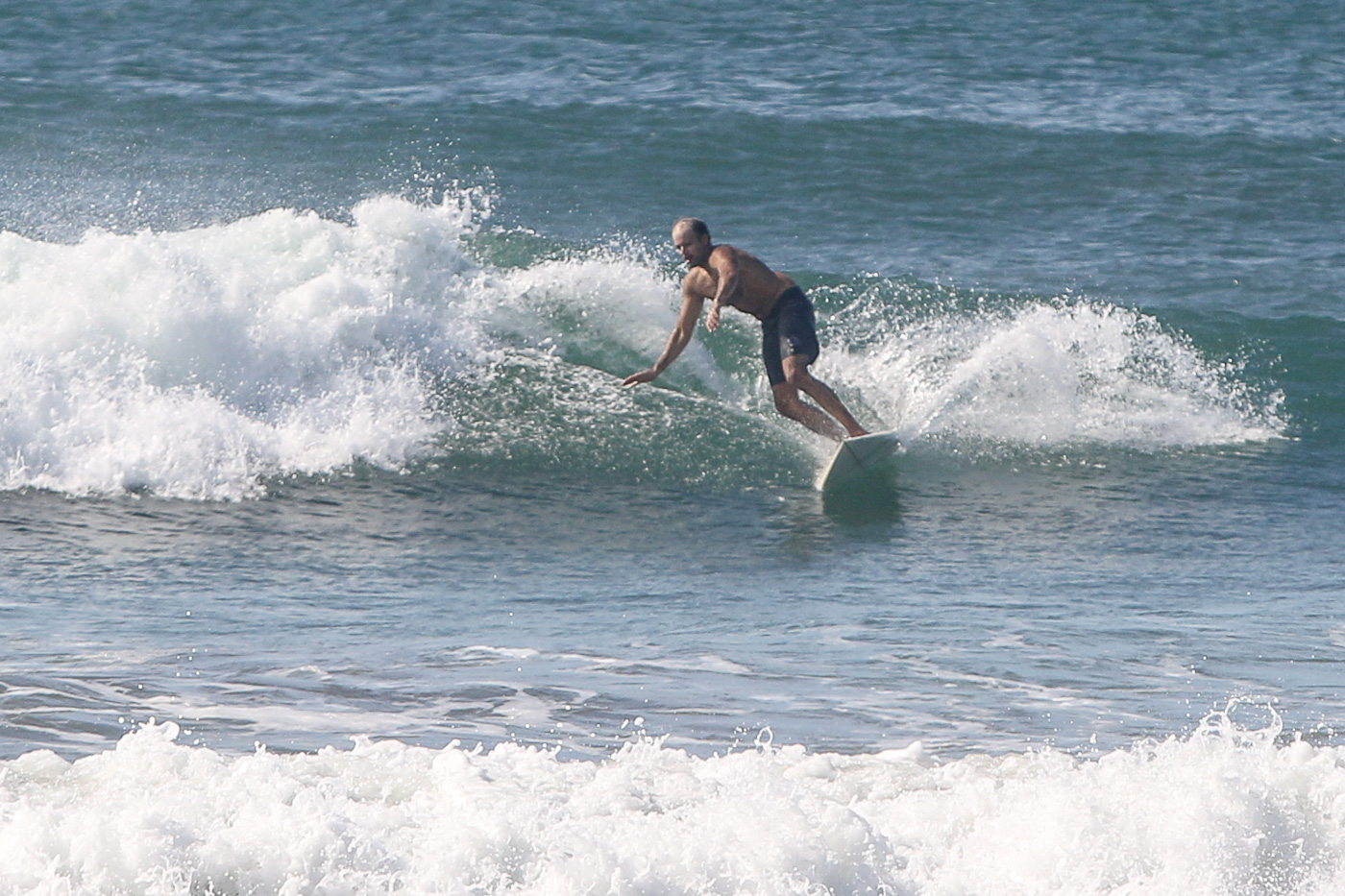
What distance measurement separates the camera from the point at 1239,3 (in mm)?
20031

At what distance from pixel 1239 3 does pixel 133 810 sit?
62.8ft

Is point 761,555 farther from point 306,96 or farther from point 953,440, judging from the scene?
point 306,96

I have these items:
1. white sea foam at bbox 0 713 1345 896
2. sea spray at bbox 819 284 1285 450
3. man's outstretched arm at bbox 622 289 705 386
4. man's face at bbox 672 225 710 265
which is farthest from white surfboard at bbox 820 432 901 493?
white sea foam at bbox 0 713 1345 896

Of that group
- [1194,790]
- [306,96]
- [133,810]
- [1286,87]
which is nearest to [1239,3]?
[1286,87]

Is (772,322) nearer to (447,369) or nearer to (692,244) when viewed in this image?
(692,244)

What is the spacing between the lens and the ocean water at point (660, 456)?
436cm

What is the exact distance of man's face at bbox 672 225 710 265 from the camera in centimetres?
895

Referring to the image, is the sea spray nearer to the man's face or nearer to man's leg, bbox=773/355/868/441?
man's leg, bbox=773/355/868/441

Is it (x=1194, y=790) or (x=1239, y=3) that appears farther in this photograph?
(x=1239, y=3)

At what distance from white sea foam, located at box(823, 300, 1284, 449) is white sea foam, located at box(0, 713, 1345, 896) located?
5548 mm

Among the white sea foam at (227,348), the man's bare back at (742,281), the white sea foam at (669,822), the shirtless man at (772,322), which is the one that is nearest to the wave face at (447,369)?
the white sea foam at (227,348)

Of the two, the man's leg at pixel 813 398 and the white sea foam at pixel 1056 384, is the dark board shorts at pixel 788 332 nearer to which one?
the man's leg at pixel 813 398

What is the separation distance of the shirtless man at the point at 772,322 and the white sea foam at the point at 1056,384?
0.87 m

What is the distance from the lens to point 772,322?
941 cm
